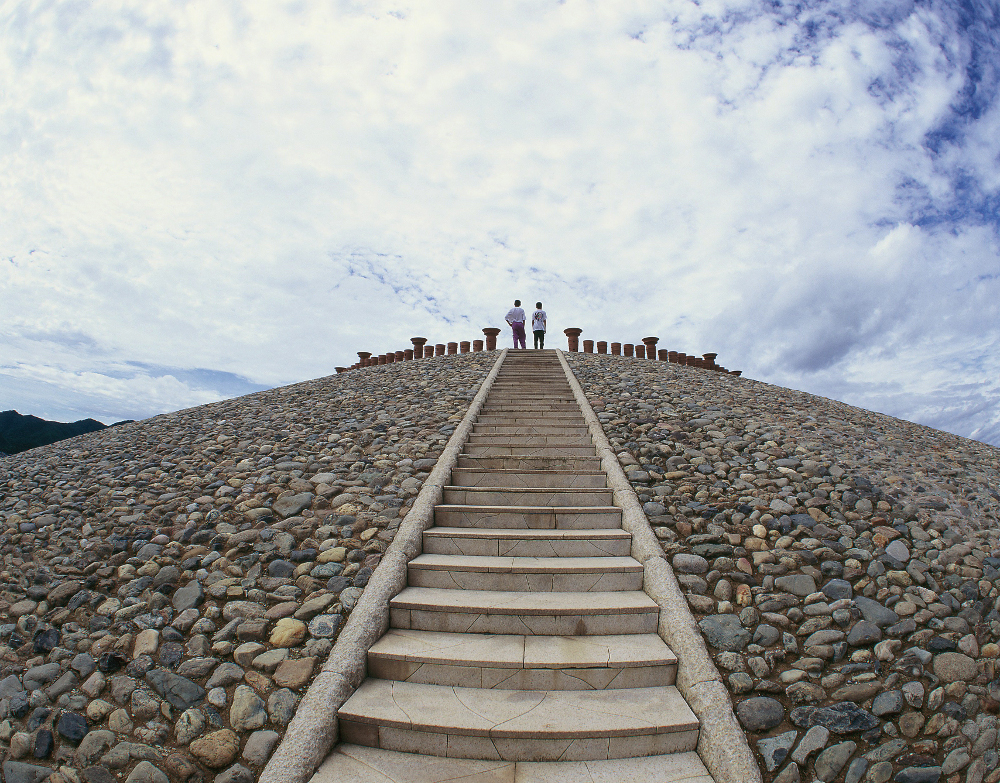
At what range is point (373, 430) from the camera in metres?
7.03

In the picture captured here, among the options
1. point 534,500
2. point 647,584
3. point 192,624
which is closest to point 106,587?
point 192,624

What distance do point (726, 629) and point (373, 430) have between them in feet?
17.1

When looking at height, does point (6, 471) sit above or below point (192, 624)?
above

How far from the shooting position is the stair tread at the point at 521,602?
361 cm

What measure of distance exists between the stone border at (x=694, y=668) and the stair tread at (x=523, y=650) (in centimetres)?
14

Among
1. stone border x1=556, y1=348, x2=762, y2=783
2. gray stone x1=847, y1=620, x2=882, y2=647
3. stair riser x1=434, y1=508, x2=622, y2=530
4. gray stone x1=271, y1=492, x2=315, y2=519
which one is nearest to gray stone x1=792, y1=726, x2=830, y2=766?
stone border x1=556, y1=348, x2=762, y2=783

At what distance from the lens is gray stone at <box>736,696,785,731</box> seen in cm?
275

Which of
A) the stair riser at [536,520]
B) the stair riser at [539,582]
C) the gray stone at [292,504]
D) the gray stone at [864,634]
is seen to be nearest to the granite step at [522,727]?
the stair riser at [539,582]

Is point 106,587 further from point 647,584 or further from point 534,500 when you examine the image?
point 647,584

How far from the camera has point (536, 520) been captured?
4895 millimetres

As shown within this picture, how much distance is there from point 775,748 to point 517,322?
14.1 m

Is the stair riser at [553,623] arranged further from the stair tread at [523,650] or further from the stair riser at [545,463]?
the stair riser at [545,463]

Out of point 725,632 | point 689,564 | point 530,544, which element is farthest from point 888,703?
point 530,544

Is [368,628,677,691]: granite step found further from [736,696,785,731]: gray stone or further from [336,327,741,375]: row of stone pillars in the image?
[336,327,741,375]: row of stone pillars
